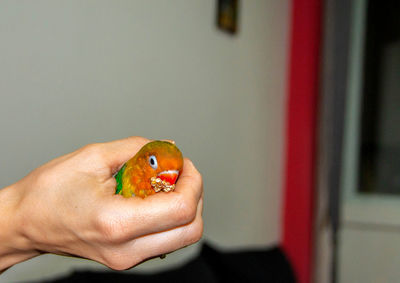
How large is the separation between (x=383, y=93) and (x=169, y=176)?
2229 mm

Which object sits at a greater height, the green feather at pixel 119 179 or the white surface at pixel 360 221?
the green feather at pixel 119 179

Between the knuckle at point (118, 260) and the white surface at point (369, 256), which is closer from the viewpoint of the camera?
the knuckle at point (118, 260)

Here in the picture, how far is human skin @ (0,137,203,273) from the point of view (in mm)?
483

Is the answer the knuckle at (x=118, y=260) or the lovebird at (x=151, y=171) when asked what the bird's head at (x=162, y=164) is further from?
the knuckle at (x=118, y=260)

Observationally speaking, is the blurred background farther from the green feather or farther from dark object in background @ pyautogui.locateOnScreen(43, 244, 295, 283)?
the green feather

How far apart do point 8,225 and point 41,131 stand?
50 centimetres

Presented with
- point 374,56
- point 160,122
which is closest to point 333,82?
point 374,56

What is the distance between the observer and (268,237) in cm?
223

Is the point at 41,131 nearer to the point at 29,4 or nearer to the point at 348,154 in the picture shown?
the point at 29,4

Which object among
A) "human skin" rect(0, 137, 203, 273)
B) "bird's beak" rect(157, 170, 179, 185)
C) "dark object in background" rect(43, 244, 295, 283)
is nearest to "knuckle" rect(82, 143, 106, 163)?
"human skin" rect(0, 137, 203, 273)

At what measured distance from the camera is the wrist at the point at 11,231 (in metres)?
0.55

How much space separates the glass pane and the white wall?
0.60 metres

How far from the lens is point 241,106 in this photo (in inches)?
74.0

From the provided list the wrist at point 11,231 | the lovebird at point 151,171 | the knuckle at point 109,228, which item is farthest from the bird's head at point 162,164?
the wrist at point 11,231
